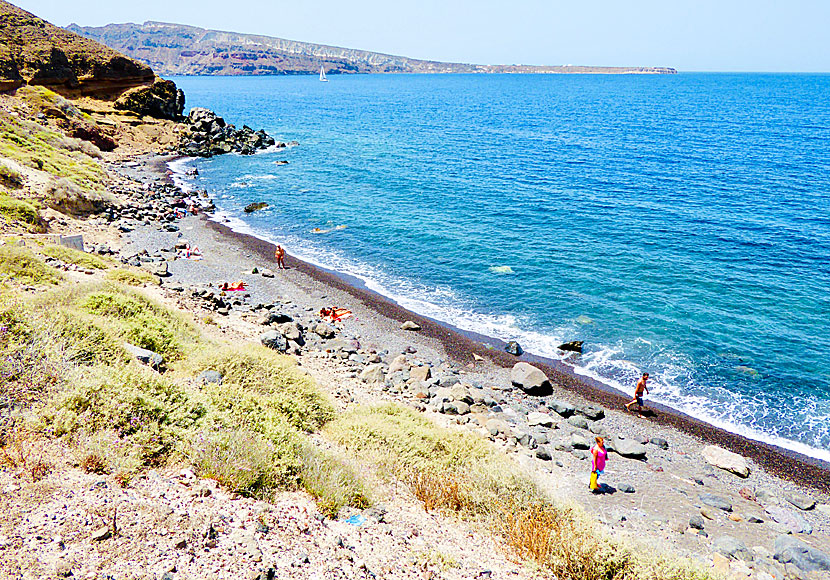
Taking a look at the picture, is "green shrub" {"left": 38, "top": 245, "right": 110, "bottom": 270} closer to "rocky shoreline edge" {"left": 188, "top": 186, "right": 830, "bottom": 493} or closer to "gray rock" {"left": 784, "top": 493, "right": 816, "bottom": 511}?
"rocky shoreline edge" {"left": 188, "top": 186, "right": 830, "bottom": 493}

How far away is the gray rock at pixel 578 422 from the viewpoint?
54.5 feet

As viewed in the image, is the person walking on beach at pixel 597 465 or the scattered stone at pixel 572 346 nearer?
the person walking on beach at pixel 597 465

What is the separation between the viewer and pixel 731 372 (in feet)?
64.8

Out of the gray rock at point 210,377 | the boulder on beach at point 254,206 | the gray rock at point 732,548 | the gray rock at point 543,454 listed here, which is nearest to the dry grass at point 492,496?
the gray rock at point 210,377

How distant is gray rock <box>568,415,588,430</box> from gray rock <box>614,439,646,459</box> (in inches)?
48.5

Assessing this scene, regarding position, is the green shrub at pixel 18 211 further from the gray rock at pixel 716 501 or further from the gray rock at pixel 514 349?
the gray rock at pixel 716 501

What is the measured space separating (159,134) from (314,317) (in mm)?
56730

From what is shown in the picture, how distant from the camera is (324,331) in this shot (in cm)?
2117

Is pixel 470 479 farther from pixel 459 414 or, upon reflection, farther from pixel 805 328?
pixel 805 328

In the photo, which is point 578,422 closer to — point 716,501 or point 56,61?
point 716,501

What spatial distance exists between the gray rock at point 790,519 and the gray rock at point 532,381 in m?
7.43

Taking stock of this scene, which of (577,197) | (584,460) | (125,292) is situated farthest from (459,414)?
(577,197)

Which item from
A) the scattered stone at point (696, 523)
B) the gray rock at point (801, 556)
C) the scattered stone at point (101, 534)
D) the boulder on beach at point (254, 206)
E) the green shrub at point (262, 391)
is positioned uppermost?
the scattered stone at point (101, 534)

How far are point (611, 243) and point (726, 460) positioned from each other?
2001cm
